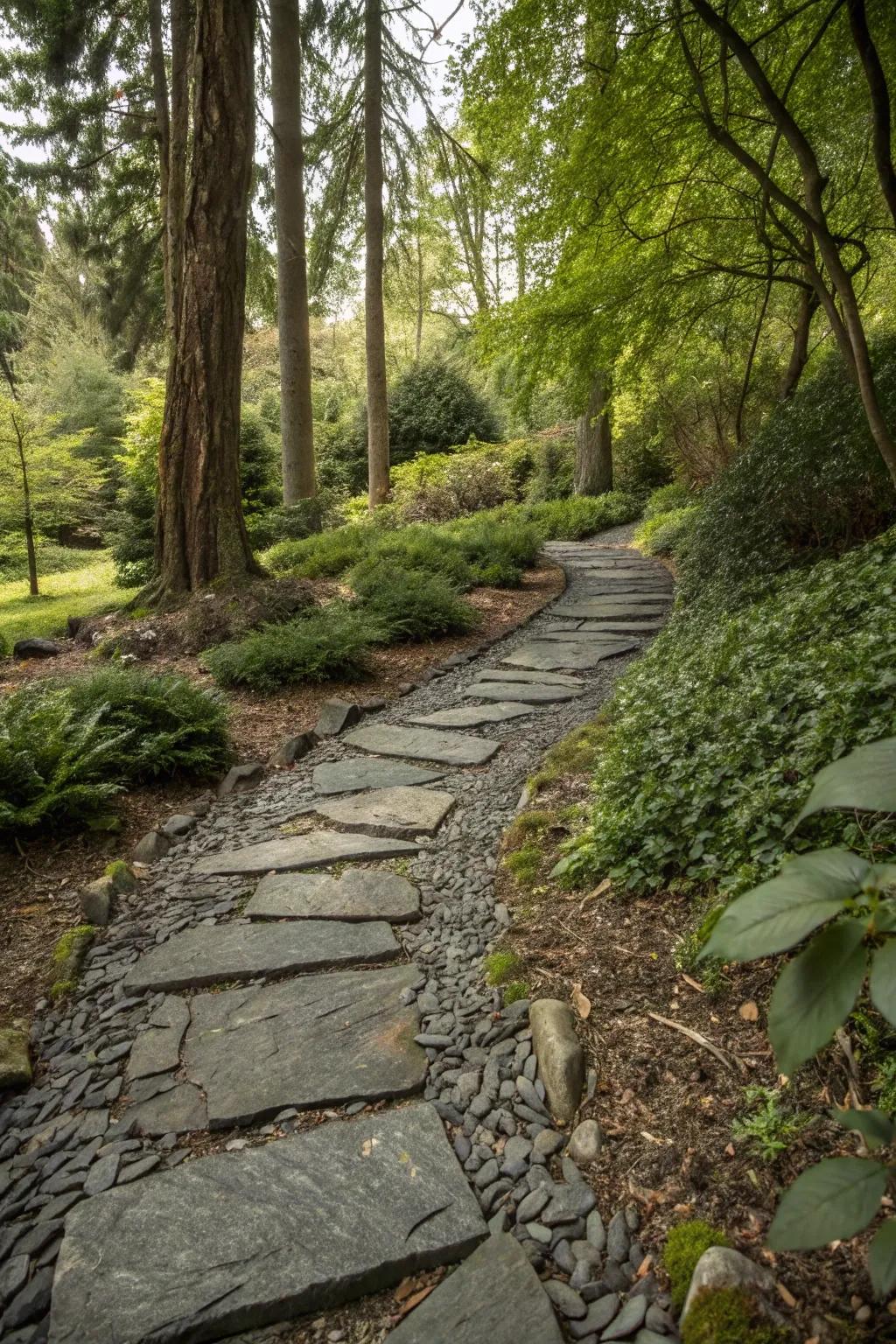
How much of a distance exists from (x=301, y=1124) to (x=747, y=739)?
168cm

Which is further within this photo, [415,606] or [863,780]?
[415,606]

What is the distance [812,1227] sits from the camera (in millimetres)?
543

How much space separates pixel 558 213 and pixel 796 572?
11.1 ft

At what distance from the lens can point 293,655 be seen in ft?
16.7

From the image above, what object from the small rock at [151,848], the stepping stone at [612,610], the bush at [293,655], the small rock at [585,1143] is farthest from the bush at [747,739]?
the stepping stone at [612,610]

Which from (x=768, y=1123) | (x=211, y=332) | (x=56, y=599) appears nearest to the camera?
(x=768, y=1123)

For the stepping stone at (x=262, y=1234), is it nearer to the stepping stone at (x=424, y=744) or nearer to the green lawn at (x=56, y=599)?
the stepping stone at (x=424, y=744)

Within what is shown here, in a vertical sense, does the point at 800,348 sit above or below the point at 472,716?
above

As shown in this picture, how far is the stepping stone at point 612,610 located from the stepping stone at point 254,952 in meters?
4.74

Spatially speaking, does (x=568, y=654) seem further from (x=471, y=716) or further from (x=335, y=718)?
(x=335, y=718)

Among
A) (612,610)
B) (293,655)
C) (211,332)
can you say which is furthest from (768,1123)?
(211,332)

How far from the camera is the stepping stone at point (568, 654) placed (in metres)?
5.42

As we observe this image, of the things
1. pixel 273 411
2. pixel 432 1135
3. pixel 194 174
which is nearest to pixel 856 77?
pixel 194 174

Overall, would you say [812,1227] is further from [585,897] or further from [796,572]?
[796,572]
